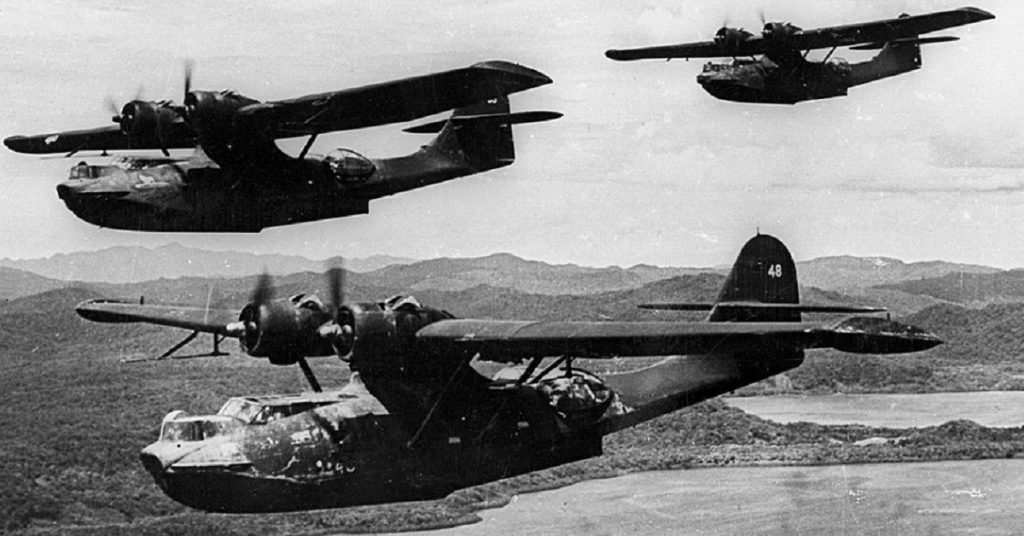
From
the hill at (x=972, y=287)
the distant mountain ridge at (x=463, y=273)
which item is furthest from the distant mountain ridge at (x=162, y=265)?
the hill at (x=972, y=287)

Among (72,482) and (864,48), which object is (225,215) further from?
(864,48)

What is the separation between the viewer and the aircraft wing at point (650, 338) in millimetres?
12734

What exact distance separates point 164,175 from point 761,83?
51.8ft

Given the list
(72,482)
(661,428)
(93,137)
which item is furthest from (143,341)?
(93,137)

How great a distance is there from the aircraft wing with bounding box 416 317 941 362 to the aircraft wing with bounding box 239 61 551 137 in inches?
134

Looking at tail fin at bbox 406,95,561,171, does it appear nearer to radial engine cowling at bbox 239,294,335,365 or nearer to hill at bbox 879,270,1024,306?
radial engine cowling at bbox 239,294,335,365

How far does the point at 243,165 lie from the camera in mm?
17453

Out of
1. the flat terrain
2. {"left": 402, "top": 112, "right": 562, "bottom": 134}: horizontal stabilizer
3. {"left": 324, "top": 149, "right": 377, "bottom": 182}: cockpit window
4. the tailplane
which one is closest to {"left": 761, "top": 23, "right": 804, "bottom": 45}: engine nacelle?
the tailplane

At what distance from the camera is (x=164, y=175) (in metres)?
17.4

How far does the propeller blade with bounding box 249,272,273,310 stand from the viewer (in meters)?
17.5

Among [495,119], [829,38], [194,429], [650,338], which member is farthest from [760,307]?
[194,429]

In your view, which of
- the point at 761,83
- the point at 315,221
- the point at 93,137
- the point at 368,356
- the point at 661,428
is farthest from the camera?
the point at 661,428

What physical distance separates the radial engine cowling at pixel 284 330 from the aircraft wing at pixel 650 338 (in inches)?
66.5

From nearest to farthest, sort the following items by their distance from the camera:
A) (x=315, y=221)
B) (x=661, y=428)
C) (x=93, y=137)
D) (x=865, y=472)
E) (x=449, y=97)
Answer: (x=449, y=97) → (x=315, y=221) → (x=93, y=137) → (x=865, y=472) → (x=661, y=428)
